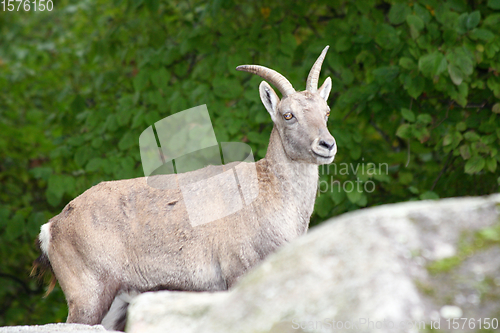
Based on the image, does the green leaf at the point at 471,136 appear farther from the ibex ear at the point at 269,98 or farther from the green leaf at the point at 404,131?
the ibex ear at the point at 269,98

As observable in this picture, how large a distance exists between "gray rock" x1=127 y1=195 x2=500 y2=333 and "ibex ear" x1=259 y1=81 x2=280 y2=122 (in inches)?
84.7

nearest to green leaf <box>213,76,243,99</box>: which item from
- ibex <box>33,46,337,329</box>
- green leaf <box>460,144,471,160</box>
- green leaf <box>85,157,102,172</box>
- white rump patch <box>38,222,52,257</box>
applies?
green leaf <box>85,157,102,172</box>

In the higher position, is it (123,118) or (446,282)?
(446,282)

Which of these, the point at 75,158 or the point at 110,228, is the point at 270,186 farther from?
the point at 75,158

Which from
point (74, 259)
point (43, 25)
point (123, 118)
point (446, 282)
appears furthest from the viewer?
point (43, 25)

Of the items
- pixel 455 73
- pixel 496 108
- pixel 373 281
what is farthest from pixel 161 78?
pixel 373 281

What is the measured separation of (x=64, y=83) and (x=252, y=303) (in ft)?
35.3

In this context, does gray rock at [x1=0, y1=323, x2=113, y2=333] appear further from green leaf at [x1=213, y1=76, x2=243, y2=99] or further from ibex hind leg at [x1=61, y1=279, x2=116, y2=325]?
green leaf at [x1=213, y1=76, x2=243, y2=99]

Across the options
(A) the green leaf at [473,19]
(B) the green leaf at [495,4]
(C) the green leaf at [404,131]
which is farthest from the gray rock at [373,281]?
(B) the green leaf at [495,4]

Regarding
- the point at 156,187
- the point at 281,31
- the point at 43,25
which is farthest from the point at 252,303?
the point at 43,25

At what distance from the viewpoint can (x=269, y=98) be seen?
522cm

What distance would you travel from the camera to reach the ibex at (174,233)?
4.66 meters

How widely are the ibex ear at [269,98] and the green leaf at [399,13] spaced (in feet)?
9.82

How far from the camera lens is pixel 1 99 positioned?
37.0ft
